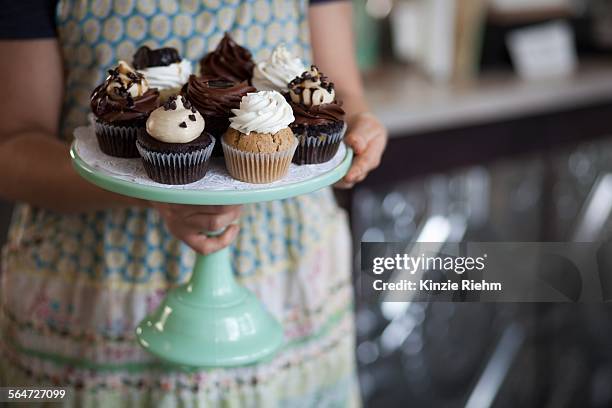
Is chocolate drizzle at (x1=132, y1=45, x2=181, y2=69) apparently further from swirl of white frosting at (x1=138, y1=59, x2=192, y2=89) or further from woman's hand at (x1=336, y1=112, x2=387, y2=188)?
woman's hand at (x1=336, y1=112, x2=387, y2=188)

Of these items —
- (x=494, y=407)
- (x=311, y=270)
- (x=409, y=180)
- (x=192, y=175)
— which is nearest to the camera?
(x=192, y=175)

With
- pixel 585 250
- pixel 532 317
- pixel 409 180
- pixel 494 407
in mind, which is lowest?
pixel 494 407

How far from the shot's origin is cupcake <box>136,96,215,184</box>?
0.75 metres

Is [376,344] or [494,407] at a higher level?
[376,344]

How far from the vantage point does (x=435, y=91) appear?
2.18 metres

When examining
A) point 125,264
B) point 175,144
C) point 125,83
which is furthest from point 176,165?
point 125,264

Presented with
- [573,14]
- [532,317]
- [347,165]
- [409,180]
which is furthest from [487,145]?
[347,165]

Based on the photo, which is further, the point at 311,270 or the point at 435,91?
the point at 435,91

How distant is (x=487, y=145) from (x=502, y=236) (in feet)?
1.12

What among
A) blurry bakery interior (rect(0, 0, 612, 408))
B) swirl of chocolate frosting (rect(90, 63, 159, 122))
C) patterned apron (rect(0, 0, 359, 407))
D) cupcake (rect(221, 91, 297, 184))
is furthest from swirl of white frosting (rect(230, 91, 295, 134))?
blurry bakery interior (rect(0, 0, 612, 408))

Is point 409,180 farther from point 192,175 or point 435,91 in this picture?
point 192,175

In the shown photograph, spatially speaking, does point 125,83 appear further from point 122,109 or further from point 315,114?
point 315,114

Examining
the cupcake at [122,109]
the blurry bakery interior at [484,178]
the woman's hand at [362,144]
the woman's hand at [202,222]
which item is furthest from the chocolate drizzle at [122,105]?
the blurry bakery interior at [484,178]

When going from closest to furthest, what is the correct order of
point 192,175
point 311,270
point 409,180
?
1. point 192,175
2. point 311,270
3. point 409,180
